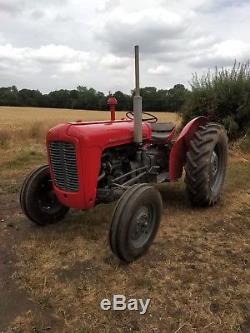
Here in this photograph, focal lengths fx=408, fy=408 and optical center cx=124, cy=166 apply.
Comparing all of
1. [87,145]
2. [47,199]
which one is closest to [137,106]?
[87,145]

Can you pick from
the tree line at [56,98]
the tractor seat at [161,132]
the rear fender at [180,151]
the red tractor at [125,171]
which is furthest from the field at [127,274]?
the tree line at [56,98]

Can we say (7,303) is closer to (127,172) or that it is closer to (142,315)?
(142,315)

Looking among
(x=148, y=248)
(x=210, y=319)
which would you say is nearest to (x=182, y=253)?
(x=148, y=248)

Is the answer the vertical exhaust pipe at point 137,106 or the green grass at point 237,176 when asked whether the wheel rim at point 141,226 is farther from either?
the green grass at point 237,176

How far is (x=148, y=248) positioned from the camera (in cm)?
417

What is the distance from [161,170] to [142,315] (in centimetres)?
282

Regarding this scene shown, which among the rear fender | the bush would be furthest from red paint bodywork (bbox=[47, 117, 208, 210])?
the bush

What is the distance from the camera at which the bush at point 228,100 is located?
35.4 feet

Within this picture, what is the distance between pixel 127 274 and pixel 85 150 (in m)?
1.27

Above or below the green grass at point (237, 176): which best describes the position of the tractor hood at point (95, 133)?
above

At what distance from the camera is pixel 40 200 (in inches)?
194

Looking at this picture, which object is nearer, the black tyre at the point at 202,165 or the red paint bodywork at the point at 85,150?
the red paint bodywork at the point at 85,150

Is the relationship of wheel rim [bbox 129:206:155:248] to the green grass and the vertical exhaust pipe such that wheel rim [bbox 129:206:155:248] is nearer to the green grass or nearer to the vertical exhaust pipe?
the vertical exhaust pipe

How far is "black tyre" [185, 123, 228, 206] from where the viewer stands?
509 centimetres
